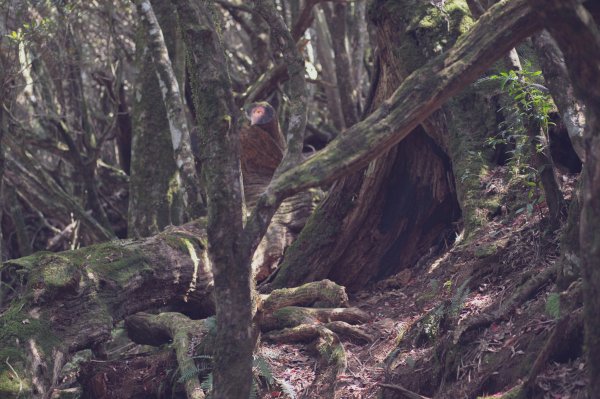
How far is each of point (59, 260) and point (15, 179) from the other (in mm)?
7379

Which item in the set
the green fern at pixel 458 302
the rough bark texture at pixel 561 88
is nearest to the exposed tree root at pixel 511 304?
the green fern at pixel 458 302

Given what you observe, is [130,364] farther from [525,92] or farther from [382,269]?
[525,92]

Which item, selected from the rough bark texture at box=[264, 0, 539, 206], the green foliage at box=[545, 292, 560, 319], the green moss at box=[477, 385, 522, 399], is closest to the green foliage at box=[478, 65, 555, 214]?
the rough bark texture at box=[264, 0, 539, 206]

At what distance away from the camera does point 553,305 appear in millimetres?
4938

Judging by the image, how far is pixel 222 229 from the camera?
4875mm

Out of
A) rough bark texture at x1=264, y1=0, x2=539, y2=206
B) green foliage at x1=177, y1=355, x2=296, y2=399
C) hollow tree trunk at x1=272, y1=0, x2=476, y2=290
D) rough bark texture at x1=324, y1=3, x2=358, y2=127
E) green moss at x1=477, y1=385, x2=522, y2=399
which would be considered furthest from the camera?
rough bark texture at x1=324, y1=3, x2=358, y2=127

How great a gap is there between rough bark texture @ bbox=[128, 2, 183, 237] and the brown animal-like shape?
1084 mm

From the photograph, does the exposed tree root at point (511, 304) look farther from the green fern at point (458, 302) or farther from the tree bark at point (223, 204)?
the tree bark at point (223, 204)

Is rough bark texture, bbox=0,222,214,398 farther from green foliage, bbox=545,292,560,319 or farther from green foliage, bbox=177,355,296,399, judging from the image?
green foliage, bbox=545,292,560,319

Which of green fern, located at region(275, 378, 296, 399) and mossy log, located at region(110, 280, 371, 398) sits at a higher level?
mossy log, located at region(110, 280, 371, 398)

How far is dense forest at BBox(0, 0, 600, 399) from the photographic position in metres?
4.91

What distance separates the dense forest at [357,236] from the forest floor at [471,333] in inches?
0.8

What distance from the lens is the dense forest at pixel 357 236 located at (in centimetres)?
491

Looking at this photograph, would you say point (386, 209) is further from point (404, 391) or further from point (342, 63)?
point (342, 63)
